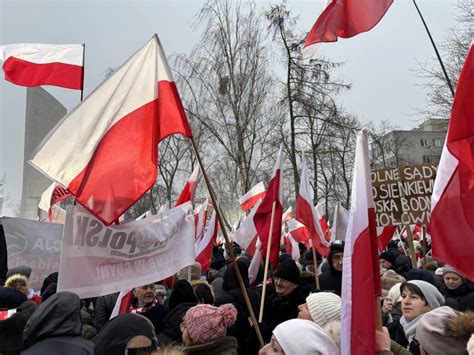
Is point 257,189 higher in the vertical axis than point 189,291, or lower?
higher

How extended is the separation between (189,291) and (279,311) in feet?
3.58

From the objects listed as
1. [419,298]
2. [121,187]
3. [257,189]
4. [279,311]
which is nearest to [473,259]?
[419,298]

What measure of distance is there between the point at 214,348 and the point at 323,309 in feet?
2.40

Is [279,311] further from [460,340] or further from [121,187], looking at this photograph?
[460,340]

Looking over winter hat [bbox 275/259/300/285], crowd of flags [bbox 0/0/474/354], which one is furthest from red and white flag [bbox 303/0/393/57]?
winter hat [bbox 275/259/300/285]

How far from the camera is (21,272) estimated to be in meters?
6.09

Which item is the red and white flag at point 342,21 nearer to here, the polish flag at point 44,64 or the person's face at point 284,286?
the person's face at point 284,286

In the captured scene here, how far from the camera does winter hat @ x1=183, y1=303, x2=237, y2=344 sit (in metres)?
3.23

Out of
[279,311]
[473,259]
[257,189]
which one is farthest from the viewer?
[257,189]

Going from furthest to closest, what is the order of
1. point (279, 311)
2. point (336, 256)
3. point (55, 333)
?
point (336, 256)
point (279, 311)
point (55, 333)

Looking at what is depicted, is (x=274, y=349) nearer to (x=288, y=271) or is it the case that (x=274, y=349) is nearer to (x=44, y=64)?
(x=288, y=271)

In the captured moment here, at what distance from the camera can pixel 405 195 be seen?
284 inches

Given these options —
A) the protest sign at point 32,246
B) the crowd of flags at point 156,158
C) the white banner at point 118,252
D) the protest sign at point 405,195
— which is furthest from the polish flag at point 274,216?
the protest sign at point 32,246

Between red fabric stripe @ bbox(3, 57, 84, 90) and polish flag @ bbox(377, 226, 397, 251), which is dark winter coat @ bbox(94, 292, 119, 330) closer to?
red fabric stripe @ bbox(3, 57, 84, 90)
